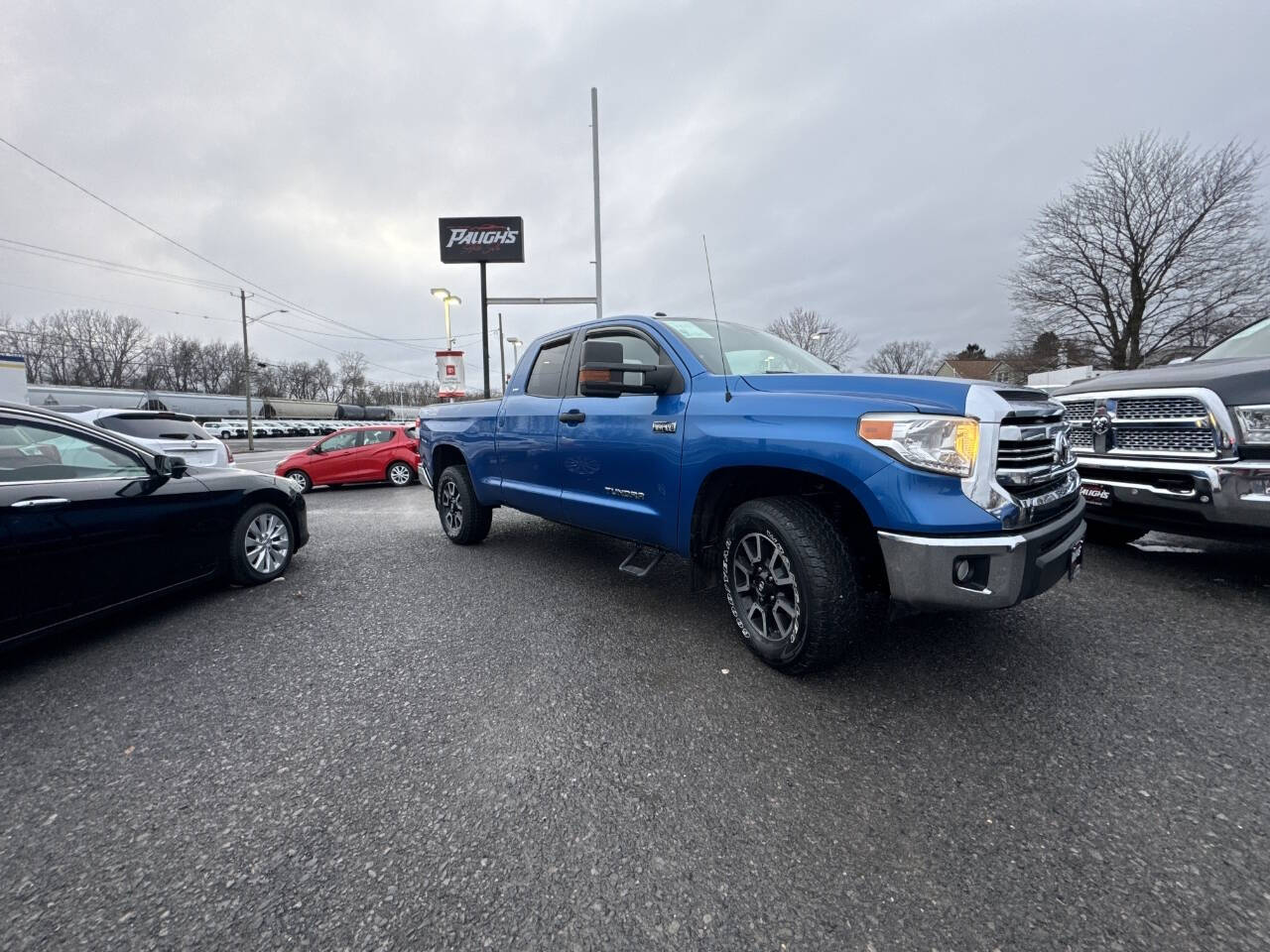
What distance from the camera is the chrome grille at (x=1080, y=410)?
4.20m

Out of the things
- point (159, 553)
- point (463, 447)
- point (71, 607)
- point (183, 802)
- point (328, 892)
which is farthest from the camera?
point (463, 447)

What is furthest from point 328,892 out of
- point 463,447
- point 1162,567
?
point 1162,567

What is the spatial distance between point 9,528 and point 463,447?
293 cm

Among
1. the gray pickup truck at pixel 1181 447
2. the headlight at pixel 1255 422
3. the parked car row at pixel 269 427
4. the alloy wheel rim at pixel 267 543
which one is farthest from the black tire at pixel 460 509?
the parked car row at pixel 269 427

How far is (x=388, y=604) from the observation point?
3840 mm

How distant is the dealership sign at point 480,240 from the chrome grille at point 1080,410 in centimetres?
1883

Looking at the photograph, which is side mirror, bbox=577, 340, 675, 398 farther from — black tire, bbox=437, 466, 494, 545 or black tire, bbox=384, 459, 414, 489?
black tire, bbox=384, 459, 414, 489

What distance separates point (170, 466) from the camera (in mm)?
3689

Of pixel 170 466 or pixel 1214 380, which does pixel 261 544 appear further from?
pixel 1214 380

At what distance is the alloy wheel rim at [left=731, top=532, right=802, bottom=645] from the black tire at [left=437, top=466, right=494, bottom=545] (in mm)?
3210

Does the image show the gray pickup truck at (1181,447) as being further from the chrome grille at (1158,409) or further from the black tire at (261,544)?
the black tire at (261,544)

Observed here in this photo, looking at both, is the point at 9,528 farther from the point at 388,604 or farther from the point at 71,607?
the point at 388,604

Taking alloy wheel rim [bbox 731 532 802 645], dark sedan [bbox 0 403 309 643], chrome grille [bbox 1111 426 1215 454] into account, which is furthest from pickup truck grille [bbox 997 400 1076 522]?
dark sedan [bbox 0 403 309 643]

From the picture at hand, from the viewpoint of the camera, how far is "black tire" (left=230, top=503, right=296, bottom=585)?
4.16 metres
